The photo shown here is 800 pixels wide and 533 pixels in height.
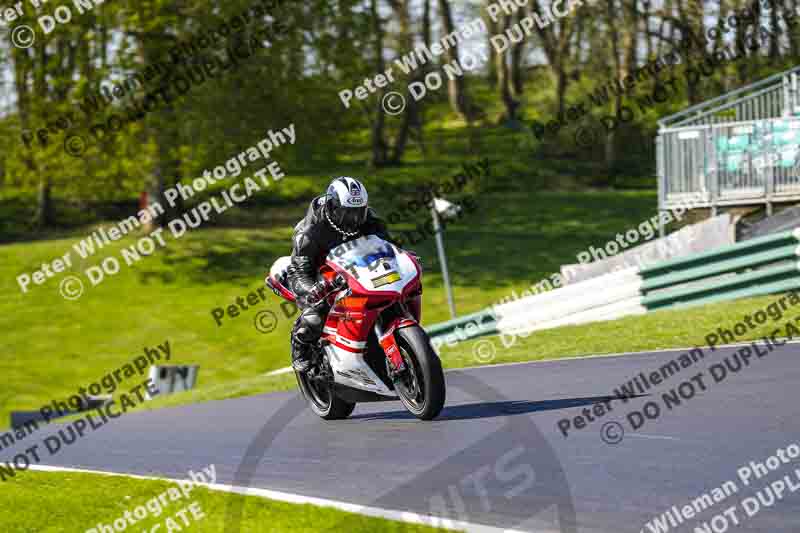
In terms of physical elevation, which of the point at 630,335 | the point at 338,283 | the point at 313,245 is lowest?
the point at 630,335

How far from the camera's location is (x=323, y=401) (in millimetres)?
10234

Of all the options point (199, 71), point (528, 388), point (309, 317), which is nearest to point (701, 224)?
point (528, 388)

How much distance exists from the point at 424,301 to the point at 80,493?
22.5 m

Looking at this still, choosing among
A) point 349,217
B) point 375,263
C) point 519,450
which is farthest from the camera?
point 349,217

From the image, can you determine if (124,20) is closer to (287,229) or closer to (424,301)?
(287,229)

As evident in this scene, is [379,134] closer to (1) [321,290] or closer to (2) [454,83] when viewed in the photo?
(2) [454,83]

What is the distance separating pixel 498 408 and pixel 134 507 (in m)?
3.83

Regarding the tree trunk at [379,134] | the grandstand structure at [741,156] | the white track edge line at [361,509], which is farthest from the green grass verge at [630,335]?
the tree trunk at [379,134]

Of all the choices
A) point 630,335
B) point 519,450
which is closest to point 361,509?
point 519,450

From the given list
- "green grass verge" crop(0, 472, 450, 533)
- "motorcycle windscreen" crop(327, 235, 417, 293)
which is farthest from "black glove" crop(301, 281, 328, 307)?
"green grass verge" crop(0, 472, 450, 533)

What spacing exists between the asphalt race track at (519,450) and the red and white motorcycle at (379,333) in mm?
315

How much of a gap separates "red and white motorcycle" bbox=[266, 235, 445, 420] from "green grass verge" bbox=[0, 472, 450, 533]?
213 cm

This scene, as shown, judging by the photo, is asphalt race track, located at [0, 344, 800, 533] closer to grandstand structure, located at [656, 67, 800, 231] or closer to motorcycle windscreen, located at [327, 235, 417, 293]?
motorcycle windscreen, located at [327, 235, 417, 293]

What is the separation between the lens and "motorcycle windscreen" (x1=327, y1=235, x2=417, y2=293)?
8508 millimetres
